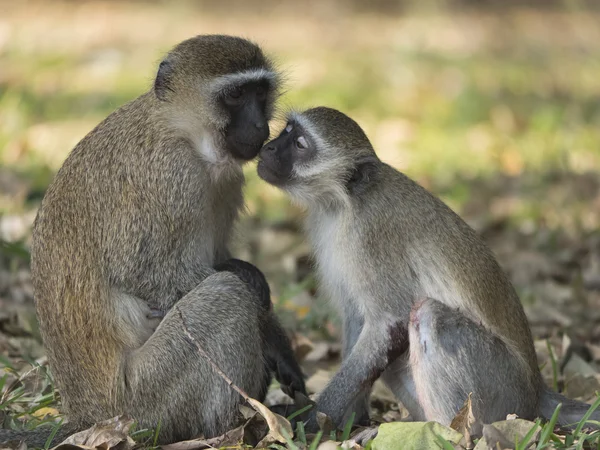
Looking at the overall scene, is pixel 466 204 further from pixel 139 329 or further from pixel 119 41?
pixel 119 41

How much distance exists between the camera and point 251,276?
5262 millimetres

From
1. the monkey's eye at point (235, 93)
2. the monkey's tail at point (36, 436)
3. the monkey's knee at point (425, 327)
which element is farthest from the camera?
the monkey's eye at point (235, 93)

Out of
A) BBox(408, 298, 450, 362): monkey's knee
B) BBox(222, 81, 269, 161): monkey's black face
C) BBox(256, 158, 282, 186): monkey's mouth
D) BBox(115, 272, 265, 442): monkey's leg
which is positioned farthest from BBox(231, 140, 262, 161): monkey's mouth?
BBox(408, 298, 450, 362): monkey's knee

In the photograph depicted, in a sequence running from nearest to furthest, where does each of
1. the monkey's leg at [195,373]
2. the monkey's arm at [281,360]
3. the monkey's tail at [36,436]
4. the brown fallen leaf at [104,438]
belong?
the brown fallen leaf at [104,438] < the monkey's tail at [36,436] < the monkey's leg at [195,373] < the monkey's arm at [281,360]

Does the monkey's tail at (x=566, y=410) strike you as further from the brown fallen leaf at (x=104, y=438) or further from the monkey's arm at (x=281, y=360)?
the brown fallen leaf at (x=104, y=438)

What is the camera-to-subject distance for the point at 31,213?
26.8 ft

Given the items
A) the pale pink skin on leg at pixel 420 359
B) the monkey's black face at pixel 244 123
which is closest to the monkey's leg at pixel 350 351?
the pale pink skin on leg at pixel 420 359

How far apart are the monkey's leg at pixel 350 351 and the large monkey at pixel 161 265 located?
0.33 meters

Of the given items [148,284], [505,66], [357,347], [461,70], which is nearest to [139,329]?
[148,284]

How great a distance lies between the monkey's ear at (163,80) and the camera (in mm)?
5352

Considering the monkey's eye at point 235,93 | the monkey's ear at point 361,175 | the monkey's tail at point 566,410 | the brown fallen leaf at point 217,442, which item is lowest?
the monkey's tail at point 566,410

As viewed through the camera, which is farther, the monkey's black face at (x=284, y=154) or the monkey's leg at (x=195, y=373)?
the monkey's black face at (x=284, y=154)

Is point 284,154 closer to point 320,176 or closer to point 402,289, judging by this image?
point 320,176

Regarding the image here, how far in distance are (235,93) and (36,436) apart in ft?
6.61
